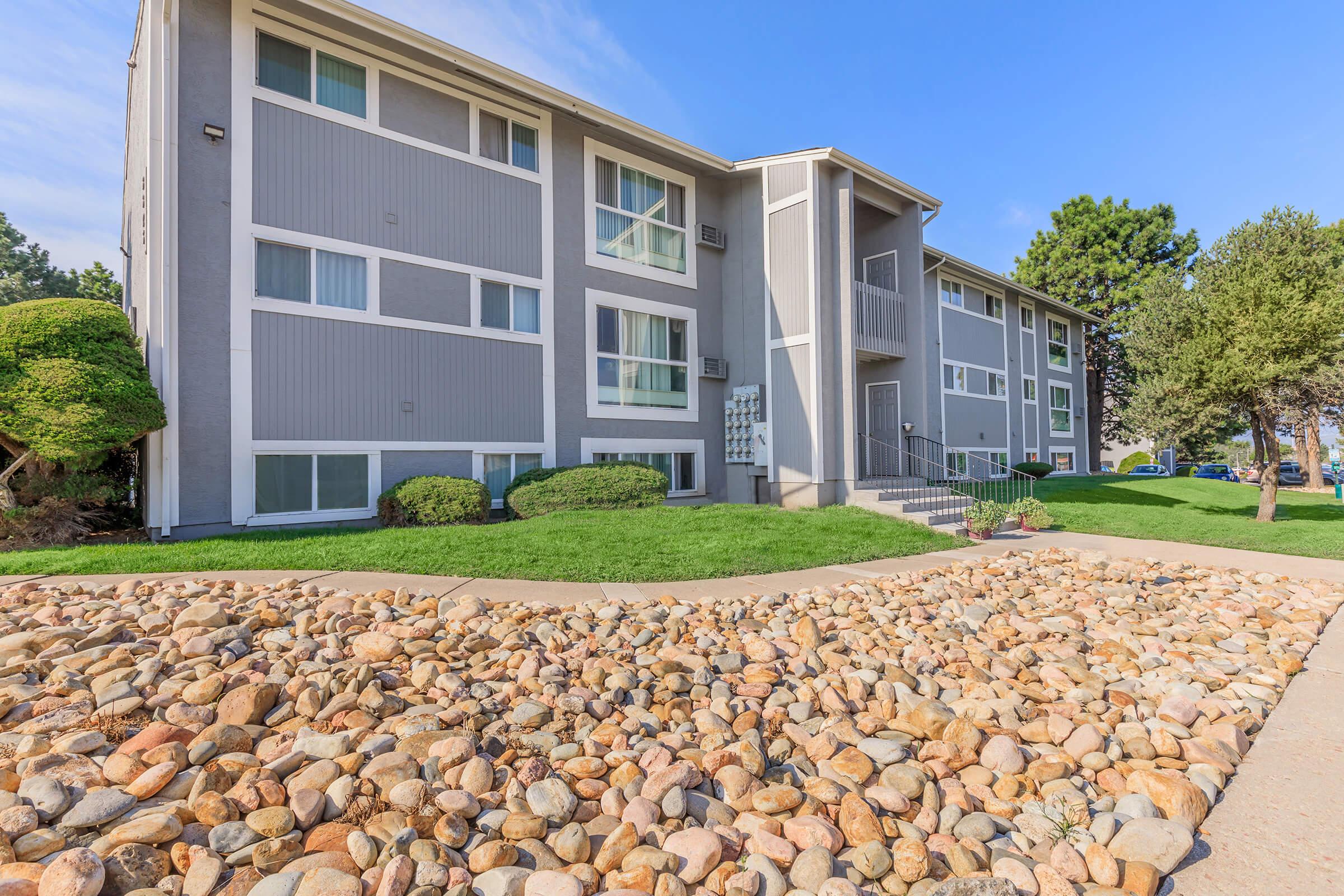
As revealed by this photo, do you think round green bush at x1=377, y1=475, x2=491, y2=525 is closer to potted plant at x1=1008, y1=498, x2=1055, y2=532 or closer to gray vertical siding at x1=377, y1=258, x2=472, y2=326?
gray vertical siding at x1=377, y1=258, x2=472, y2=326

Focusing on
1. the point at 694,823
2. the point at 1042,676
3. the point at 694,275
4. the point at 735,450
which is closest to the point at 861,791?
the point at 694,823

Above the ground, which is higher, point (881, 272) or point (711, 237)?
point (711, 237)

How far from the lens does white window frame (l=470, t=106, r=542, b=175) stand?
10664 millimetres

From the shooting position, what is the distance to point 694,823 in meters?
2.38

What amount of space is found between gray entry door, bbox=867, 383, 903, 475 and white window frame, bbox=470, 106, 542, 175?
9.11 metres

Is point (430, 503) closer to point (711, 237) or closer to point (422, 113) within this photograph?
point (422, 113)

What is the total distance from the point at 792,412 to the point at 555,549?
672 centimetres

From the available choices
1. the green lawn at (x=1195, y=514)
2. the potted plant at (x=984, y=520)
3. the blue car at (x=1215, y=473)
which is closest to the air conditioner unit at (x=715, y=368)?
the potted plant at (x=984, y=520)

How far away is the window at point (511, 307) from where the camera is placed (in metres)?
10.7

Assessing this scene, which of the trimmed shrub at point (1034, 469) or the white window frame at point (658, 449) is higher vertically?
the white window frame at point (658, 449)

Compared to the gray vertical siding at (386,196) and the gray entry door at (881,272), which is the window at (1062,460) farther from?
the gray vertical siding at (386,196)

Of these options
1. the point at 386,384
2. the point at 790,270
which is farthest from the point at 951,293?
the point at 386,384

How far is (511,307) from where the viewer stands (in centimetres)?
1091

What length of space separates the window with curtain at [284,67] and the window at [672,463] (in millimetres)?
7524
